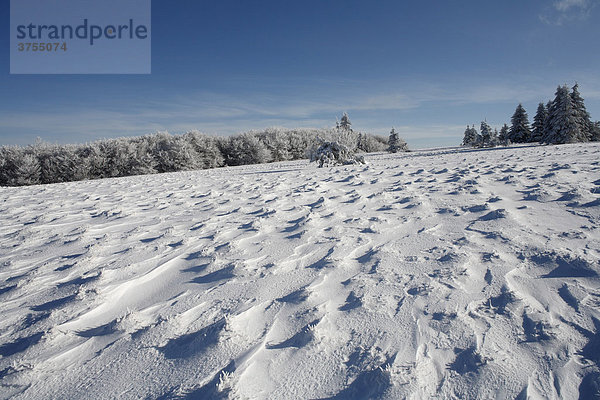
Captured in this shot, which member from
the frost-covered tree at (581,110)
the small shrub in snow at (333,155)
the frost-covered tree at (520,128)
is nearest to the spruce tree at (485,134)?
the frost-covered tree at (581,110)

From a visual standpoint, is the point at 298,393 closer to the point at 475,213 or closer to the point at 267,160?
the point at 475,213

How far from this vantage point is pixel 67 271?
2.27 meters

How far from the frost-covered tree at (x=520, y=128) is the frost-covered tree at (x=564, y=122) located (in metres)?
6.15

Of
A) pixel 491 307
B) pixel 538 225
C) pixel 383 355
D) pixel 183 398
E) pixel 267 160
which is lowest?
pixel 183 398

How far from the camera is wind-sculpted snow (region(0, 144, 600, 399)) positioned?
120cm

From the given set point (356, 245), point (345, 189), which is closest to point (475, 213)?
point (356, 245)

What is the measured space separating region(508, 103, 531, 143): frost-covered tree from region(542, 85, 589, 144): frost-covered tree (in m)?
6.15

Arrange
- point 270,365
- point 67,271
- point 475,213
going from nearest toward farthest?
point 270,365 < point 67,271 < point 475,213

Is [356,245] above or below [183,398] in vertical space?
above

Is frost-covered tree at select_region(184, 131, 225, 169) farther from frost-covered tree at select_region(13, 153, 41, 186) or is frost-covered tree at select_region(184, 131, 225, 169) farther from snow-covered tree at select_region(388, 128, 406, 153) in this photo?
snow-covered tree at select_region(388, 128, 406, 153)

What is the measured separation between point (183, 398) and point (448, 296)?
1.42 m

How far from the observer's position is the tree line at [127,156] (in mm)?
13742

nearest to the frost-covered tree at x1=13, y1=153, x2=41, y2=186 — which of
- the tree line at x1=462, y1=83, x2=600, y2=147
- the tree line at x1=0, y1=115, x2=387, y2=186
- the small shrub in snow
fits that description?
the tree line at x1=0, y1=115, x2=387, y2=186

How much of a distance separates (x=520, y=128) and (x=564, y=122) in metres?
7.62
